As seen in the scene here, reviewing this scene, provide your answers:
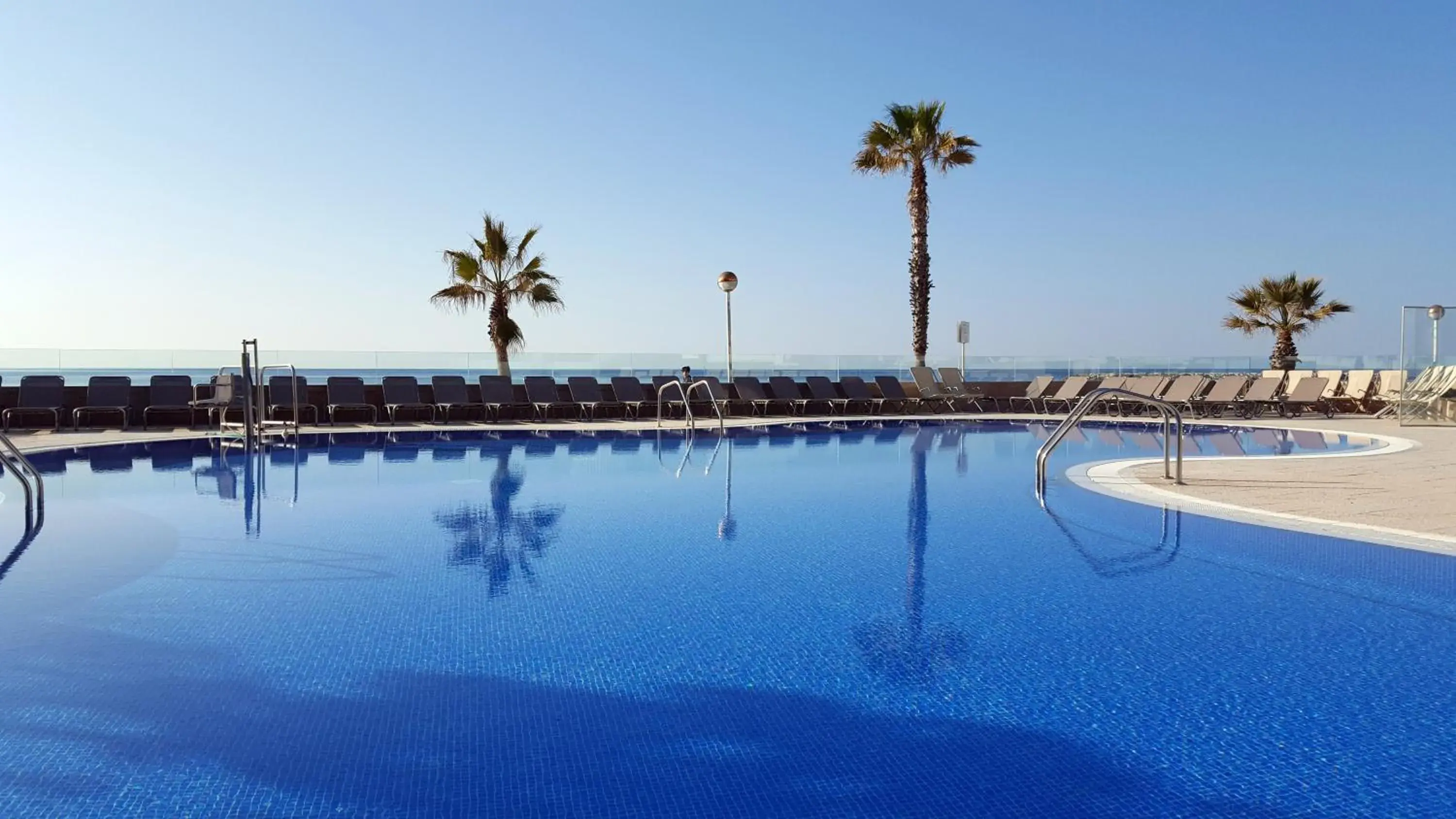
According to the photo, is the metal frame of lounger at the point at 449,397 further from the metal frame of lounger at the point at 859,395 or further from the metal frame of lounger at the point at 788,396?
the metal frame of lounger at the point at 859,395

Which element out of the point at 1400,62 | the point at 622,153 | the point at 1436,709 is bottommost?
the point at 1436,709

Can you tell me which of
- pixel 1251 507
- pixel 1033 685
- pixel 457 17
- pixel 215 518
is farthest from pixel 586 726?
pixel 457 17

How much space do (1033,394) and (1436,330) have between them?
711 centimetres

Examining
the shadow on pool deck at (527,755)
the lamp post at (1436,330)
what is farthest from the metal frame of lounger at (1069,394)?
the shadow on pool deck at (527,755)

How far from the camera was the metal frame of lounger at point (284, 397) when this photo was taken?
46.2 ft

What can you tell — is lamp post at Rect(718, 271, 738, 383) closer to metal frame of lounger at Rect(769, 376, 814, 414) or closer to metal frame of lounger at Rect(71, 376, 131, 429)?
metal frame of lounger at Rect(769, 376, 814, 414)

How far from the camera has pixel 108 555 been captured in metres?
5.04

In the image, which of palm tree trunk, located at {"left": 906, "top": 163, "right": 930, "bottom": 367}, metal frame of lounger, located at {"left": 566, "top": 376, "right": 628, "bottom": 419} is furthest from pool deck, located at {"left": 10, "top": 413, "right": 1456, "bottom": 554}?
palm tree trunk, located at {"left": 906, "top": 163, "right": 930, "bottom": 367}

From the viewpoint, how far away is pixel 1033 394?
64.7 ft

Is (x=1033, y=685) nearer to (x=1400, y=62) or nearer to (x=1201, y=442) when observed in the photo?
(x=1201, y=442)

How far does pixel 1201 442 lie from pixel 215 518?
1167 cm

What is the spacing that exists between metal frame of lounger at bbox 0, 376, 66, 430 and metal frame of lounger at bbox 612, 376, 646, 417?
26.7 feet

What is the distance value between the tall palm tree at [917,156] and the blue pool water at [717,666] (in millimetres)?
13933

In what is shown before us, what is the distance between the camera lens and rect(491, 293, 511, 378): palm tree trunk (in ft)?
58.0
